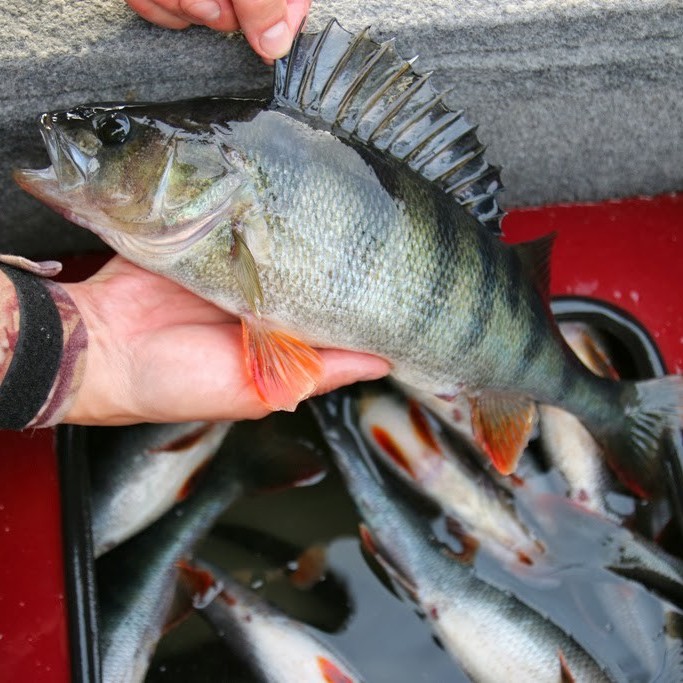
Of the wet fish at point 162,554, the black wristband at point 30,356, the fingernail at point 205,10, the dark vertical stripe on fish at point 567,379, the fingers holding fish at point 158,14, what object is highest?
the fingernail at point 205,10

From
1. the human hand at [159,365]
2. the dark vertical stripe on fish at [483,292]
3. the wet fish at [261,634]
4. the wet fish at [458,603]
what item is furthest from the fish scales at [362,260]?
the wet fish at [261,634]

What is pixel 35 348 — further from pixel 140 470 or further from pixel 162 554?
pixel 162 554

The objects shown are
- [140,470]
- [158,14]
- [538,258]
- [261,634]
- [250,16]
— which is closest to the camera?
[250,16]

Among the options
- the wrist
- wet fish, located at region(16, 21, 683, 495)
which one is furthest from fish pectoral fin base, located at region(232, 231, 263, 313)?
the wrist

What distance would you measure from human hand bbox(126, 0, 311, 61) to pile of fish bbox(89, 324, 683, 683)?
889 millimetres

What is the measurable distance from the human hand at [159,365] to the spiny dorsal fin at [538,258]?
0.38 m

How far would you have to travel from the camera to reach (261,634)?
5.91ft

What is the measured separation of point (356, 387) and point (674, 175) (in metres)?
1.07

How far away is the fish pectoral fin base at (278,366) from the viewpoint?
1527 millimetres

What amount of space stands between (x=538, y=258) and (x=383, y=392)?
0.54 metres

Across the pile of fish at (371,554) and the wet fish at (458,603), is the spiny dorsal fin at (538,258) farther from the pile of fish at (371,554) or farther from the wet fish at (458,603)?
the wet fish at (458,603)

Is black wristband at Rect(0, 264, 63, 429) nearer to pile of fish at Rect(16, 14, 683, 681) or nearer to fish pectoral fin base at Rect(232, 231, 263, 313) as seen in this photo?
pile of fish at Rect(16, 14, 683, 681)

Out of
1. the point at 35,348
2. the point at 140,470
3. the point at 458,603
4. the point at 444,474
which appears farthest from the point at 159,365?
the point at 458,603

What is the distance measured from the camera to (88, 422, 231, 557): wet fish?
6.17ft
